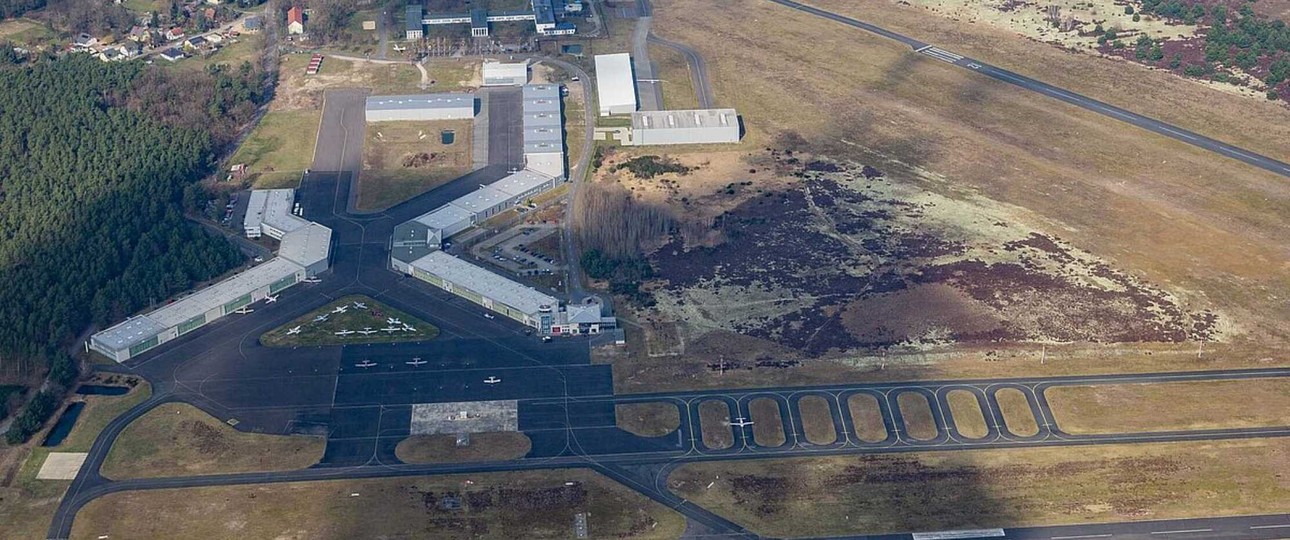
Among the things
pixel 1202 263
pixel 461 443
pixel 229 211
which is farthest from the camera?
pixel 229 211

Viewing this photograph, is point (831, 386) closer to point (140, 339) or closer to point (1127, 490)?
point (1127, 490)

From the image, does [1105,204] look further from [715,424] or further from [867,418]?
[715,424]

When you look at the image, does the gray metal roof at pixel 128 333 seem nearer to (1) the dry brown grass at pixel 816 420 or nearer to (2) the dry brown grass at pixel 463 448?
(2) the dry brown grass at pixel 463 448

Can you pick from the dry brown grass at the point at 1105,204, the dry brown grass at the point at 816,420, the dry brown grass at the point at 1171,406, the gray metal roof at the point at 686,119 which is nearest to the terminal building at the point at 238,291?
the dry brown grass at the point at 1105,204

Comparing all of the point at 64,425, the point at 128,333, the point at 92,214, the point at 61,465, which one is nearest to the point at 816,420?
the point at 61,465

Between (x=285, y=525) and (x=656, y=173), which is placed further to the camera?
(x=656, y=173)

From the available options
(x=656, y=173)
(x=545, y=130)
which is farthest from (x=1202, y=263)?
(x=545, y=130)
